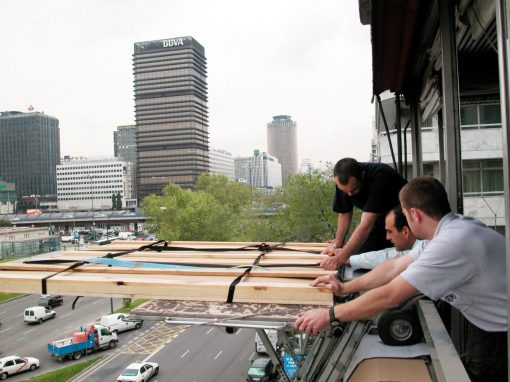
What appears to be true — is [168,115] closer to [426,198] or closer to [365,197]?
[365,197]

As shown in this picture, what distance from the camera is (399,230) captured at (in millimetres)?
3223

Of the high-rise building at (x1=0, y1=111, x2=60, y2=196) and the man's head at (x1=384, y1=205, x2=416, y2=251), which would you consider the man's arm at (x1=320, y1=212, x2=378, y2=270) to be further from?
the high-rise building at (x1=0, y1=111, x2=60, y2=196)

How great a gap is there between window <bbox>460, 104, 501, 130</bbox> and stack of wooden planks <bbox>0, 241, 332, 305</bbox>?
4316 millimetres

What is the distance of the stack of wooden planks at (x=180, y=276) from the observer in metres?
2.80

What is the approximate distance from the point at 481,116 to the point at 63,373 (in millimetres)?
18027

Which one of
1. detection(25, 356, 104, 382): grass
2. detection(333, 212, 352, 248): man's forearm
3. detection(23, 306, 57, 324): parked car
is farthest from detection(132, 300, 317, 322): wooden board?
detection(23, 306, 57, 324): parked car

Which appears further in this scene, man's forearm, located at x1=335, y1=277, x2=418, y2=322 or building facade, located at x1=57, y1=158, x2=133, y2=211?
building facade, located at x1=57, y1=158, x2=133, y2=211

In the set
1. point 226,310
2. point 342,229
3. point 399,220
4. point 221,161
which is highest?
point 221,161

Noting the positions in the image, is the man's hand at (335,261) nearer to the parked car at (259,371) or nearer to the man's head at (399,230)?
the man's head at (399,230)

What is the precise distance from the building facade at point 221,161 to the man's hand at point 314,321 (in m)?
144

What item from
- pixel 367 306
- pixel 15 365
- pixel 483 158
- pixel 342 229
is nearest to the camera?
pixel 367 306

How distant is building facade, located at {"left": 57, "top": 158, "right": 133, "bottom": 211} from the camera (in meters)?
133

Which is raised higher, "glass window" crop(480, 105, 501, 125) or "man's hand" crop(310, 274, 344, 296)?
"glass window" crop(480, 105, 501, 125)

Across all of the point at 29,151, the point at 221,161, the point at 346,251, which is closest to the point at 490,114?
the point at 346,251
